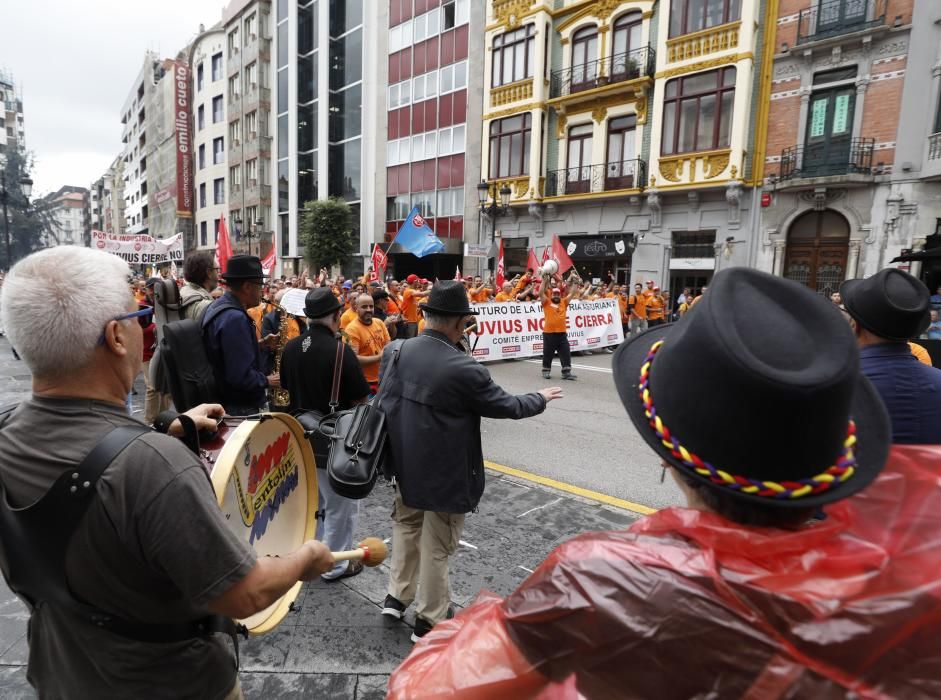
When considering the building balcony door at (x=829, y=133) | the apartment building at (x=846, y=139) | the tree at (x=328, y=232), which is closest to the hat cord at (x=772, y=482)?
the apartment building at (x=846, y=139)

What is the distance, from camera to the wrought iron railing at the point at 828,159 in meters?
17.1

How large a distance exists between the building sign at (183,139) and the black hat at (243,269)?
165ft

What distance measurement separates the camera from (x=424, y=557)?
2.89 metres

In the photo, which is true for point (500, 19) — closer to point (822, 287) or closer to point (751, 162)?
point (751, 162)

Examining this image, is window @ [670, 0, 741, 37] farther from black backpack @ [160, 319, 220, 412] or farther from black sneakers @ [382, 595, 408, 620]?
black sneakers @ [382, 595, 408, 620]

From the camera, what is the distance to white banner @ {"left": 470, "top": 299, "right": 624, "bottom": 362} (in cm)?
1179

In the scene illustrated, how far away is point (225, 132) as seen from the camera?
4494 cm

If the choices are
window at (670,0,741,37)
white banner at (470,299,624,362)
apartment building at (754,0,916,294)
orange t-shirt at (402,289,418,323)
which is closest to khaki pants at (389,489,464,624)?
white banner at (470,299,624,362)

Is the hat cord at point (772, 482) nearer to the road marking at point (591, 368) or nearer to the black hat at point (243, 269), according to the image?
the black hat at point (243, 269)

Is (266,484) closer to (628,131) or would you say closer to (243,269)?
(243,269)

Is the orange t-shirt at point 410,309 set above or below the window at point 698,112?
below

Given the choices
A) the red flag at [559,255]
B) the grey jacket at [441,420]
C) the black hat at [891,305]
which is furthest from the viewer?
Answer: the red flag at [559,255]

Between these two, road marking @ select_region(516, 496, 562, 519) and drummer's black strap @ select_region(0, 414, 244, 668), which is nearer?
drummer's black strap @ select_region(0, 414, 244, 668)

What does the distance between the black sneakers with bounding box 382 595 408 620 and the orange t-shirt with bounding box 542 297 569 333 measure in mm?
7689
